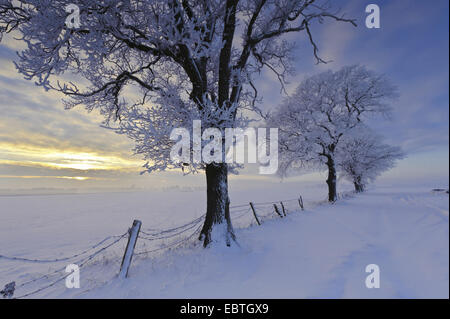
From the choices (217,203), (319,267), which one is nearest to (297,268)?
(319,267)

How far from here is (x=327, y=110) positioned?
15281mm

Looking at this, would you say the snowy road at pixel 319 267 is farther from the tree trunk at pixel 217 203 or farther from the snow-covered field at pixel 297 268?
the tree trunk at pixel 217 203

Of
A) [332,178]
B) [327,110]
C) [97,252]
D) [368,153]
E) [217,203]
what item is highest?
[327,110]

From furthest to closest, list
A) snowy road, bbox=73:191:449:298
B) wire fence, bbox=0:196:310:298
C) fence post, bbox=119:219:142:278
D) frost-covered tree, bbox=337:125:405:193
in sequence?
frost-covered tree, bbox=337:125:405:193
fence post, bbox=119:219:142:278
wire fence, bbox=0:196:310:298
snowy road, bbox=73:191:449:298

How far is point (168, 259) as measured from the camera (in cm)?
503

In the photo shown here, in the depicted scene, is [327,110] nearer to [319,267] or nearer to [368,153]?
[368,153]

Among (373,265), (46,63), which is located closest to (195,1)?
(46,63)

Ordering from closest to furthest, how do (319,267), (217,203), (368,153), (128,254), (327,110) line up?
(319,267), (128,254), (217,203), (327,110), (368,153)

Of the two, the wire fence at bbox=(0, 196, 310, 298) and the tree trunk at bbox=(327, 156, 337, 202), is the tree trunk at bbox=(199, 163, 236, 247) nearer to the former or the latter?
the wire fence at bbox=(0, 196, 310, 298)

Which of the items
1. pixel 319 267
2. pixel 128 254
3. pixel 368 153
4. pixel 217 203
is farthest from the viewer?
pixel 368 153

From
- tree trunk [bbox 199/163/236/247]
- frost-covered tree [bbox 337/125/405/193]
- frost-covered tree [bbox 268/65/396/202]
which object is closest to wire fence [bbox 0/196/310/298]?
tree trunk [bbox 199/163/236/247]

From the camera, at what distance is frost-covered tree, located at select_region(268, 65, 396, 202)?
14.6 meters

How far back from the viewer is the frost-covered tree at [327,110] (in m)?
14.6
